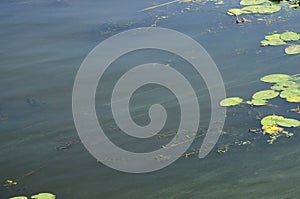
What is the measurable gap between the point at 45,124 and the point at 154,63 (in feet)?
3.75

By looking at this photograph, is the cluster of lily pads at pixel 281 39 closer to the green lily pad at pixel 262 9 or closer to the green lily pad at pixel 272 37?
the green lily pad at pixel 272 37

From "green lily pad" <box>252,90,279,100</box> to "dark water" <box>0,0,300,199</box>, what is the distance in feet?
0.22

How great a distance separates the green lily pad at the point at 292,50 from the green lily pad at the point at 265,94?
71cm

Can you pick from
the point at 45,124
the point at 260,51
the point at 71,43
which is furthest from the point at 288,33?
the point at 45,124

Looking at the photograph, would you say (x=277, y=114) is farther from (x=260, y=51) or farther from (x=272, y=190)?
(x=260, y=51)

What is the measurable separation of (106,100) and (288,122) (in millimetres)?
1336

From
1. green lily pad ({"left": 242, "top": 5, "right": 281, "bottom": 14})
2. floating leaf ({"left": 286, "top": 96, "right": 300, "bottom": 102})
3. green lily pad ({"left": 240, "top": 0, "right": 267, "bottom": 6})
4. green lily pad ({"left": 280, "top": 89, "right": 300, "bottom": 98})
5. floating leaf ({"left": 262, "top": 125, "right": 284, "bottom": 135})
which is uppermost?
green lily pad ({"left": 240, "top": 0, "right": 267, "bottom": 6})

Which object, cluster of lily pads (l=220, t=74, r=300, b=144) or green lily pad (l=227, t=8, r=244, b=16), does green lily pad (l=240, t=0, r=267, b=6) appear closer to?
green lily pad (l=227, t=8, r=244, b=16)

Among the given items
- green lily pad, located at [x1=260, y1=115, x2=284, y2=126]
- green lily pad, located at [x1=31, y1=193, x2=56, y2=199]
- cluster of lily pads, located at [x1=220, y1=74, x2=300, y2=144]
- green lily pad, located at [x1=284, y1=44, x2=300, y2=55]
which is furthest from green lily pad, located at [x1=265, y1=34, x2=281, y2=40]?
green lily pad, located at [x1=31, y1=193, x2=56, y2=199]

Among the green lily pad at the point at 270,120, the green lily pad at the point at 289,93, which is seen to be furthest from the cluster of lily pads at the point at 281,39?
the green lily pad at the point at 270,120

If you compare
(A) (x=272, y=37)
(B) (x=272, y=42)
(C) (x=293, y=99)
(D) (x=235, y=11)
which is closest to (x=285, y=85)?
→ (C) (x=293, y=99)

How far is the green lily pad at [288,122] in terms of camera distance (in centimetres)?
320

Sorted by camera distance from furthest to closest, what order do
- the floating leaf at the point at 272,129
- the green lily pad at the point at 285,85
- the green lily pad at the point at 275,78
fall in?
the green lily pad at the point at 275,78 < the green lily pad at the point at 285,85 < the floating leaf at the point at 272,129

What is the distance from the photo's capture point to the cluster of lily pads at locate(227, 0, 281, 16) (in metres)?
5.14
